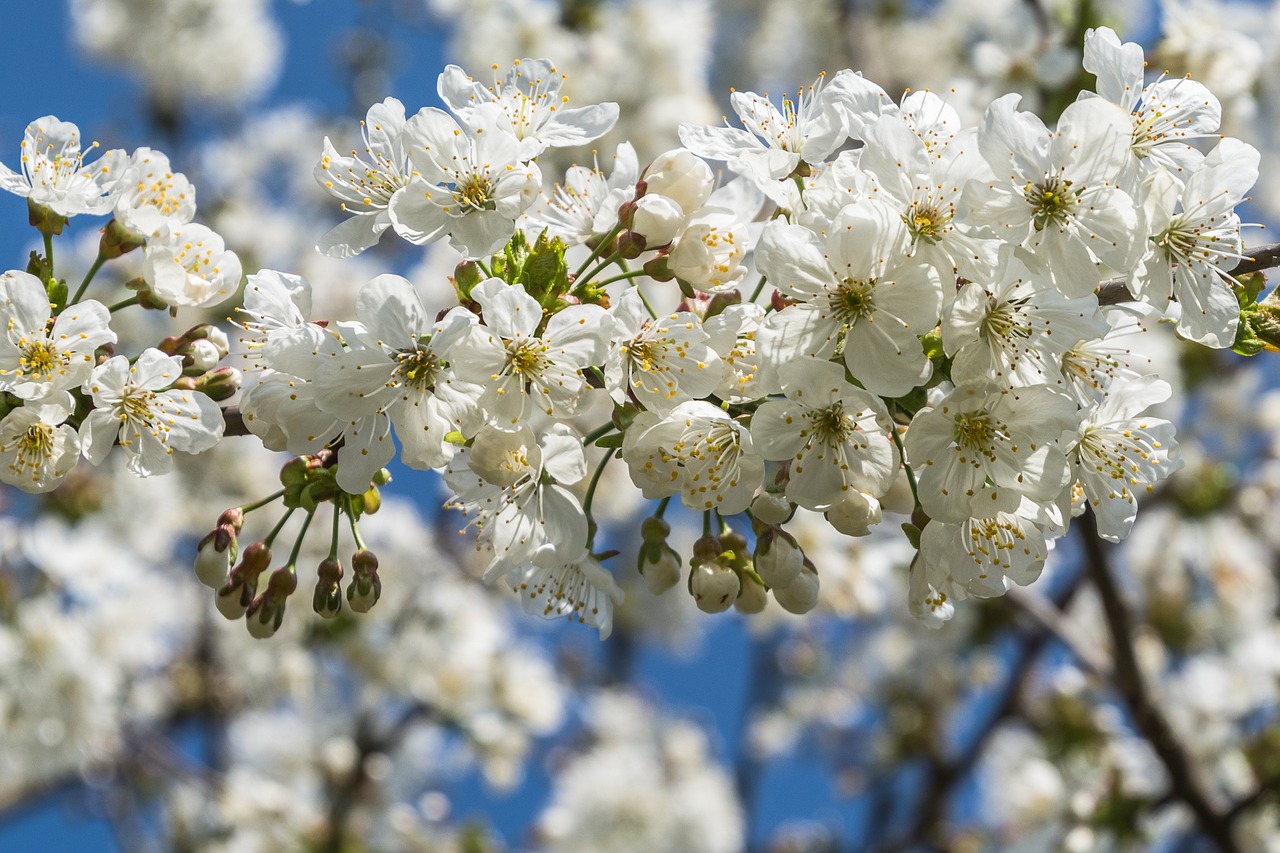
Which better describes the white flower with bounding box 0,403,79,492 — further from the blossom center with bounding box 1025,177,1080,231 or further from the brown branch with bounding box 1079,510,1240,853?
the brown branch with bounding box 1079,510,1240,853

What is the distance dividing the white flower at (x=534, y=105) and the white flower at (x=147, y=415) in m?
0.68

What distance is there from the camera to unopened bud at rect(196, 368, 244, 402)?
1.92m

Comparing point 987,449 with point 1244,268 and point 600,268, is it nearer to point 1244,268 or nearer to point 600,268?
point 1244,268

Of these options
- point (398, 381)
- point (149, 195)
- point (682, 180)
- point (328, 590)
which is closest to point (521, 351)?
point (398, 381)

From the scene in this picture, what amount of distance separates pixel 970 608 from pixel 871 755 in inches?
60.1

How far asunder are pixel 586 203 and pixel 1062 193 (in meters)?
0.85

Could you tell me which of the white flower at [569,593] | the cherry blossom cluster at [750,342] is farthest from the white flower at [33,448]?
the white flower at [569,593]

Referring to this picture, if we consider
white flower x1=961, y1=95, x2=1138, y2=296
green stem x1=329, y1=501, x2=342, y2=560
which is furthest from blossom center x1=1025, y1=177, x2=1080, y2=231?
green stem x1=329, y1=501, x2=342, y2=560

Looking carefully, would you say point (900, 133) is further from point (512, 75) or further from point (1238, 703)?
point (1238, 703)

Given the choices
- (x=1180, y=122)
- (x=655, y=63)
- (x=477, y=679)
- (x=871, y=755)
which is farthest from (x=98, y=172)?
(x=871, y=755)

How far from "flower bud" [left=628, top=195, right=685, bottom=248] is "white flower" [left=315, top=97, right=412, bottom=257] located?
1.39 feet

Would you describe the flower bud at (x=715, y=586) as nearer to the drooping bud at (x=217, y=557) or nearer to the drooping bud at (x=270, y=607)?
the drooping bud at (x=270, y=607)

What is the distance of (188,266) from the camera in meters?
2.05

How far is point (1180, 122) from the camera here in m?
1.89
